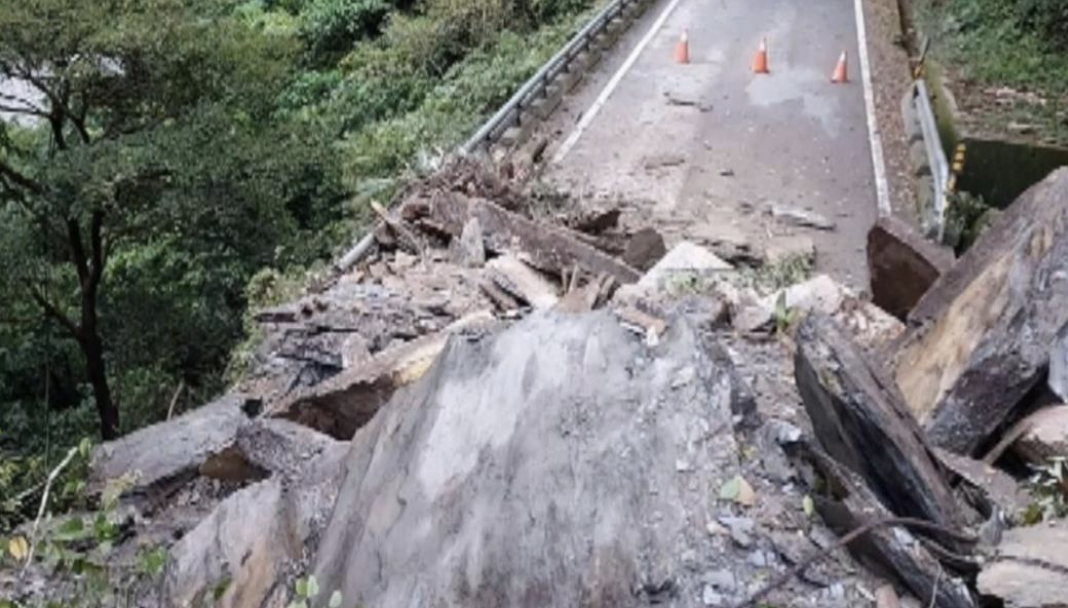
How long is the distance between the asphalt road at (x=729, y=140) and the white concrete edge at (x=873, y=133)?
0.32 feet

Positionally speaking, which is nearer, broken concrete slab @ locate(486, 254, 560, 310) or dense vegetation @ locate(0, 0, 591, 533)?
broken concrete slab @ locate(486, 254, 560, 310)

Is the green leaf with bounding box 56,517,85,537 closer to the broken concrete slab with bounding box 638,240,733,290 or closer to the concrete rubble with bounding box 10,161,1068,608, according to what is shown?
the concrete rubble with bounding box 10,161,1068,608

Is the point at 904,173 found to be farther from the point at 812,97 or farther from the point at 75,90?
the point at 75,90

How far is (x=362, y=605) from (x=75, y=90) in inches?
407

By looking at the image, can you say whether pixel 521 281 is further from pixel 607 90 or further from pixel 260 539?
pixel 607 90

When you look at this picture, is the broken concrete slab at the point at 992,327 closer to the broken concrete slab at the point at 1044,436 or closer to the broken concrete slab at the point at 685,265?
the broken concrete slab at the point at 1044,436

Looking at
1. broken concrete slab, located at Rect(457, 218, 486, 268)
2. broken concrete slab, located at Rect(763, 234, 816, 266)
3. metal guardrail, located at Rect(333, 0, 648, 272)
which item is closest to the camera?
broken concrete slab, located at Rect(457, 218, 486, 268)

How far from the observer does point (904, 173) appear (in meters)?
14.2

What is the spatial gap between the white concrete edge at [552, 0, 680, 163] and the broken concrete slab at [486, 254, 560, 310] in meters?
5.14

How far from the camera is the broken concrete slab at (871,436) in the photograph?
4695mm

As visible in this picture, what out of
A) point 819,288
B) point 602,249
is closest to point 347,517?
point 819,288

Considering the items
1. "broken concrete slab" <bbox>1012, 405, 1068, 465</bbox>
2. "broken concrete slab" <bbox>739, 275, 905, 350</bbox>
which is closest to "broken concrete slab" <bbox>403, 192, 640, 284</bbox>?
"broken concrete slab" <bbox>739, 275, 905, 350</bbox>

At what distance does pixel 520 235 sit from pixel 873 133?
7571mm

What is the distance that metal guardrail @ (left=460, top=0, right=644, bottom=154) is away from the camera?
13.9 m
